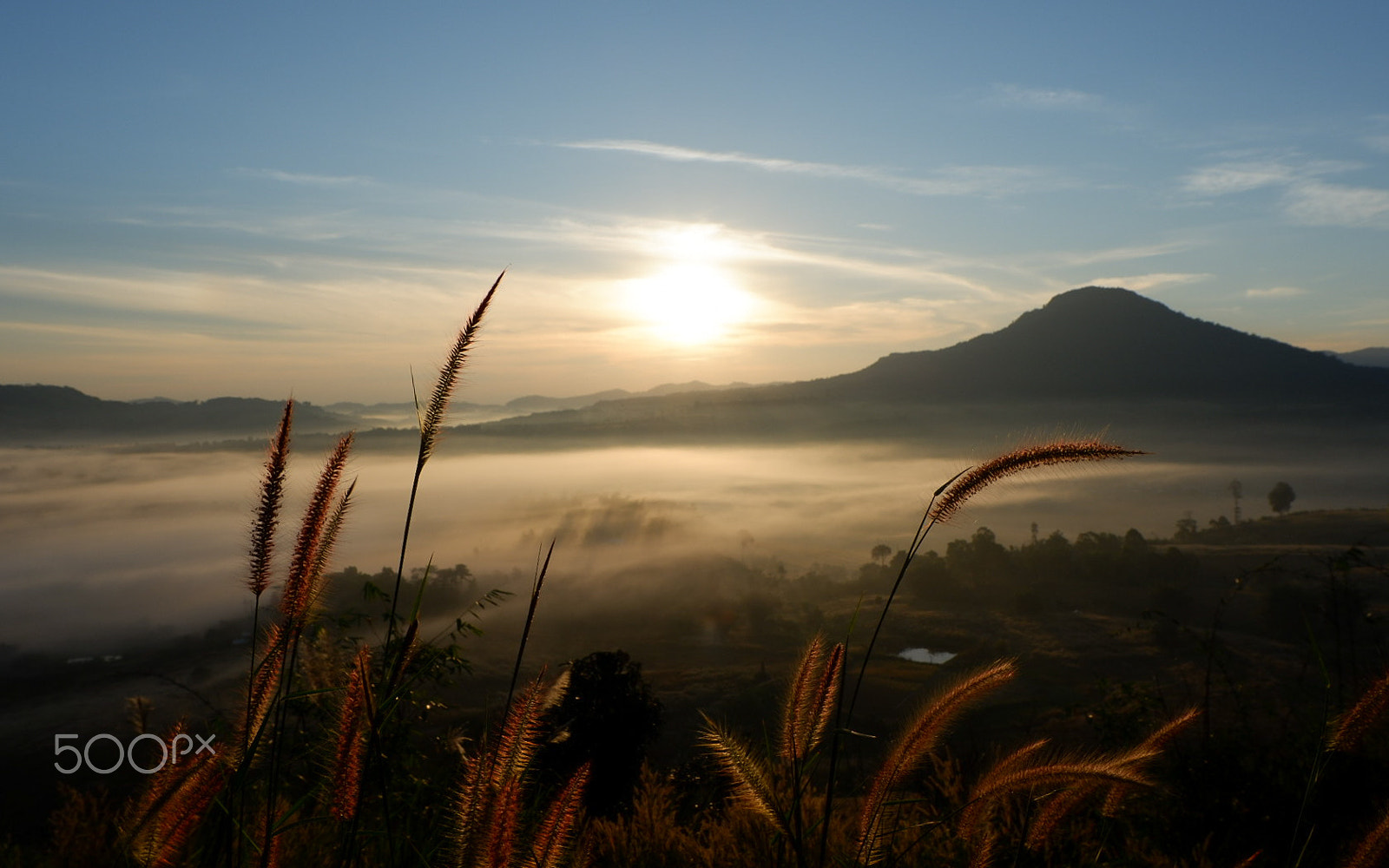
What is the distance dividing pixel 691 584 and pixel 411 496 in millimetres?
177974

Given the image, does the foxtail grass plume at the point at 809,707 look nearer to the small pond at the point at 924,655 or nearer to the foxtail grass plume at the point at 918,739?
the foxtail grass plume at the point at 918,739

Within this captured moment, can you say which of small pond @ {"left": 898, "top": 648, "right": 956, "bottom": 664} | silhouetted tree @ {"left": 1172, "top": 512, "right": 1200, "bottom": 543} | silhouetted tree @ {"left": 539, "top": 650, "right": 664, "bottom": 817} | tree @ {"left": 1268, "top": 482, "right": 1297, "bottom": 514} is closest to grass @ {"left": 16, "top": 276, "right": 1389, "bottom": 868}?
silhouetted tree @ {"left": 539, "top": 650, "right": 664, "bottom": 817}

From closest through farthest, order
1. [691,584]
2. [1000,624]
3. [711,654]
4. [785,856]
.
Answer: [785,856] < [1000,624] < [711,654] < [691,584]

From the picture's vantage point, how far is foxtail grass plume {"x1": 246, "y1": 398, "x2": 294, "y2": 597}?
2082 mm

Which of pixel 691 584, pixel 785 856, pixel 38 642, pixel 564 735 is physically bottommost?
pixel 38 642

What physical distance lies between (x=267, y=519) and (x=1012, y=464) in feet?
6.96

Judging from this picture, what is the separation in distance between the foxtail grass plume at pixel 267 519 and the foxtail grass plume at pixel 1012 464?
180 centimetres

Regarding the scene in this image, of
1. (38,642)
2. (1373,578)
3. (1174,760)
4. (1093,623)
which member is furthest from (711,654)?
(38,642)

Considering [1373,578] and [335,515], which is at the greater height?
[335,515]

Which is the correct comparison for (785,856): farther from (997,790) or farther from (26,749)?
(26,749)

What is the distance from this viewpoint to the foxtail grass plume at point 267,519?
6.83ft

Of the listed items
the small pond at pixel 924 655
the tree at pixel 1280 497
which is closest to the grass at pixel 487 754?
the small pond at pixel 924 655

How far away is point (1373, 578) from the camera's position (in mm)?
97500

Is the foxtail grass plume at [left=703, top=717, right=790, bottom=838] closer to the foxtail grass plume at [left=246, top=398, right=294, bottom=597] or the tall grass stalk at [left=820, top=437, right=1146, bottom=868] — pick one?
the tall grass stalk at [left=820, top=437, right=1146, bottom=868]
